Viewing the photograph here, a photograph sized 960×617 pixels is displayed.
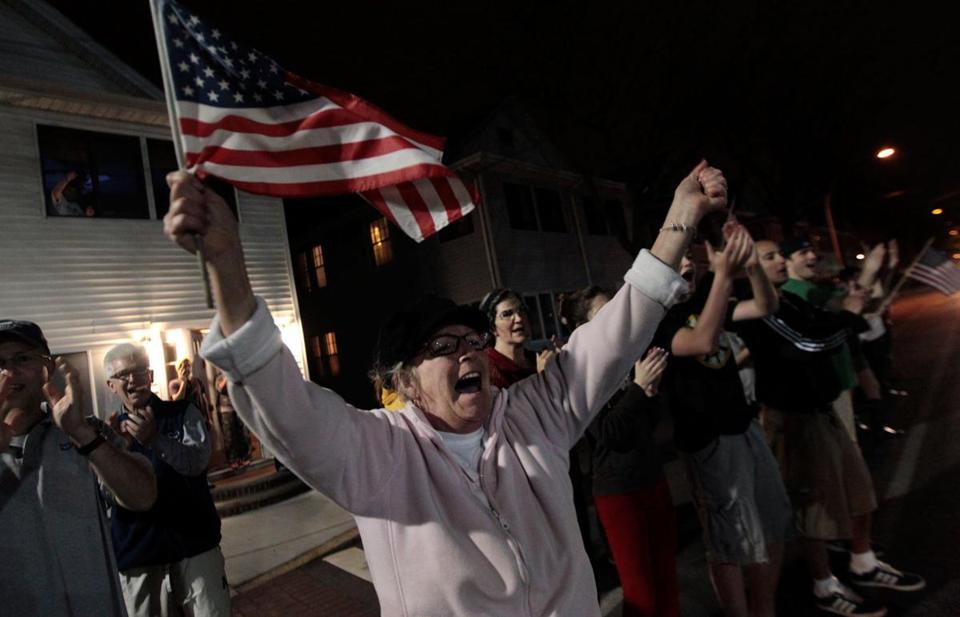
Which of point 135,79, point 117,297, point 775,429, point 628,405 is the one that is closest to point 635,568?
point 628,405

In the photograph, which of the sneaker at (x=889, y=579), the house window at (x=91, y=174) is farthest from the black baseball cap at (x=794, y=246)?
the house window at (x=91, y=174)

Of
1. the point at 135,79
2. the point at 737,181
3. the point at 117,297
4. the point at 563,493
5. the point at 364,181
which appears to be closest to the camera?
the point at 563,493

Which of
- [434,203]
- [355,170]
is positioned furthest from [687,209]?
[355,170]

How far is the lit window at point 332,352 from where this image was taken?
17734 millimetres

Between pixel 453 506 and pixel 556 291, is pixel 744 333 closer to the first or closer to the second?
pixel 453 506

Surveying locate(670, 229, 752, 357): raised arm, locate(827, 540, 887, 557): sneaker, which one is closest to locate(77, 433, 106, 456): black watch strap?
locate(670, 229, 752, 357): raised arm

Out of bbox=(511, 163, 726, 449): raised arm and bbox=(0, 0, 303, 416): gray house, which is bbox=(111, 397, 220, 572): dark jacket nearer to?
bbox=(511, 163, 726, 449): raised arm

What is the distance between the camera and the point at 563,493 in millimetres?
1849

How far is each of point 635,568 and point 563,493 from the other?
1.48 meters

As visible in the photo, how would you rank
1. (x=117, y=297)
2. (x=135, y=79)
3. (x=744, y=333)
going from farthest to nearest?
(x=135, y=79) < (x=117, y=297) < (x=744, y=333)

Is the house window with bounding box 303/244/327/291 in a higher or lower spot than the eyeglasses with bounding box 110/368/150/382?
higher

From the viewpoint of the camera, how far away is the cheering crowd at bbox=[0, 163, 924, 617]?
5.25ft

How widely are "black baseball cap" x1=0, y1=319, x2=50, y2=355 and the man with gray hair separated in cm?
58

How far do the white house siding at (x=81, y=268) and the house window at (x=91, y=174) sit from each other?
143 millimetres
